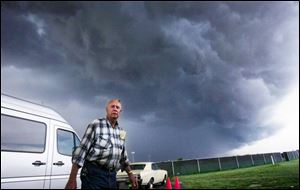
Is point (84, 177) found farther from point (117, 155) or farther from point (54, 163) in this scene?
point (54, 163)

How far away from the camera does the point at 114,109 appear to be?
3.78 m

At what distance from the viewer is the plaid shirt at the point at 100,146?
346cm

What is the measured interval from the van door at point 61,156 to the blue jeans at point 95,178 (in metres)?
2.18

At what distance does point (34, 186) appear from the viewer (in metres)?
4.87

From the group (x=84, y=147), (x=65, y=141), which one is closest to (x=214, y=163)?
(x=65, y=141)

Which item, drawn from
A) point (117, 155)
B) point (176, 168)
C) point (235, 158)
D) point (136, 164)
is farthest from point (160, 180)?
point (235, 158)

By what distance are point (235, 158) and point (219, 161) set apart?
2.15 m

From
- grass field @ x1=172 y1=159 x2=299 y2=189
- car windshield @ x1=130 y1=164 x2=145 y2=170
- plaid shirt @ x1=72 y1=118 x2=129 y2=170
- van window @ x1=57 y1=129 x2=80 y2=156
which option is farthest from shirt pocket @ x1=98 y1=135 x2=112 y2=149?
car windshield @ x1=130 y1=164 x2=145 y2=170

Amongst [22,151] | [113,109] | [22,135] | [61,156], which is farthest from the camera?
[61,156]

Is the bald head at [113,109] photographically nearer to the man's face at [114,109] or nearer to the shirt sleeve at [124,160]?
the man's face at [114,109]

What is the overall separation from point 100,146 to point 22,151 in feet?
6.55

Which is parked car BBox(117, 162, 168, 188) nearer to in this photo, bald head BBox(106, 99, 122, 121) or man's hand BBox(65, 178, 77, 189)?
bald head BBox(106, 99, 122, 121)

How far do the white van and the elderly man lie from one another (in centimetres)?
167

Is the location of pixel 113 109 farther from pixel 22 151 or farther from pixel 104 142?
pixel 22 151
